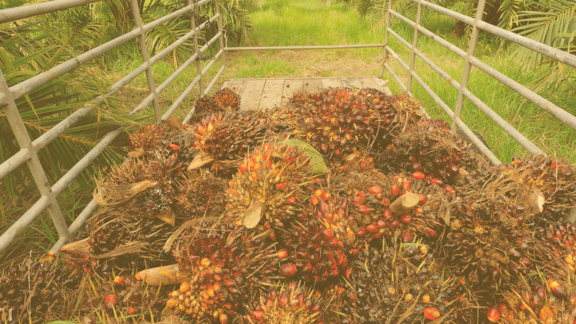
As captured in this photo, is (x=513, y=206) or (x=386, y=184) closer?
(x=513, y=206)

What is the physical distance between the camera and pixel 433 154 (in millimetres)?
1531

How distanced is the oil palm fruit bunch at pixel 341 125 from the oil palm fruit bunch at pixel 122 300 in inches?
34.6

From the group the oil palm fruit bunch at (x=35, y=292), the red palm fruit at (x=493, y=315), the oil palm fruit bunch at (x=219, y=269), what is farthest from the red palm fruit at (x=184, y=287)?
the red palm fruit at (x=493, y=315)

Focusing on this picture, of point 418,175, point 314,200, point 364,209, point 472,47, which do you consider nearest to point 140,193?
point 314,200

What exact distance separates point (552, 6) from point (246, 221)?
384cm

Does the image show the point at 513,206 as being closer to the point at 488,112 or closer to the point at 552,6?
the point at 488,112

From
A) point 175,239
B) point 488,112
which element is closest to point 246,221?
point 175,239

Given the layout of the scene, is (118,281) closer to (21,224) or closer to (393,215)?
(21,224)

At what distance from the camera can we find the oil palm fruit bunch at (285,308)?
102 cm

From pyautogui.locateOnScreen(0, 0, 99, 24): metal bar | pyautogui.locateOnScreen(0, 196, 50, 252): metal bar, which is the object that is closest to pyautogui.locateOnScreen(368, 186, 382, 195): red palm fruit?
pyautogui.locateOnScreen(0, 196, 50, 252): metal bar

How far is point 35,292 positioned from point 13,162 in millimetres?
426

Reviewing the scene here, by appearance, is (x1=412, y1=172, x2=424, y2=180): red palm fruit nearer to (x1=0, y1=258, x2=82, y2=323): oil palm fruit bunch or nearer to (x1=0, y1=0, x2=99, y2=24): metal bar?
(x1=0, y1=258, x2=82, y2=323): oil palm fruit bunch

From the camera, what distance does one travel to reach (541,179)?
4.46 ft

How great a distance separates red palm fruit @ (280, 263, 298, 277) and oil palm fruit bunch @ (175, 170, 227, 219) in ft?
1.03
